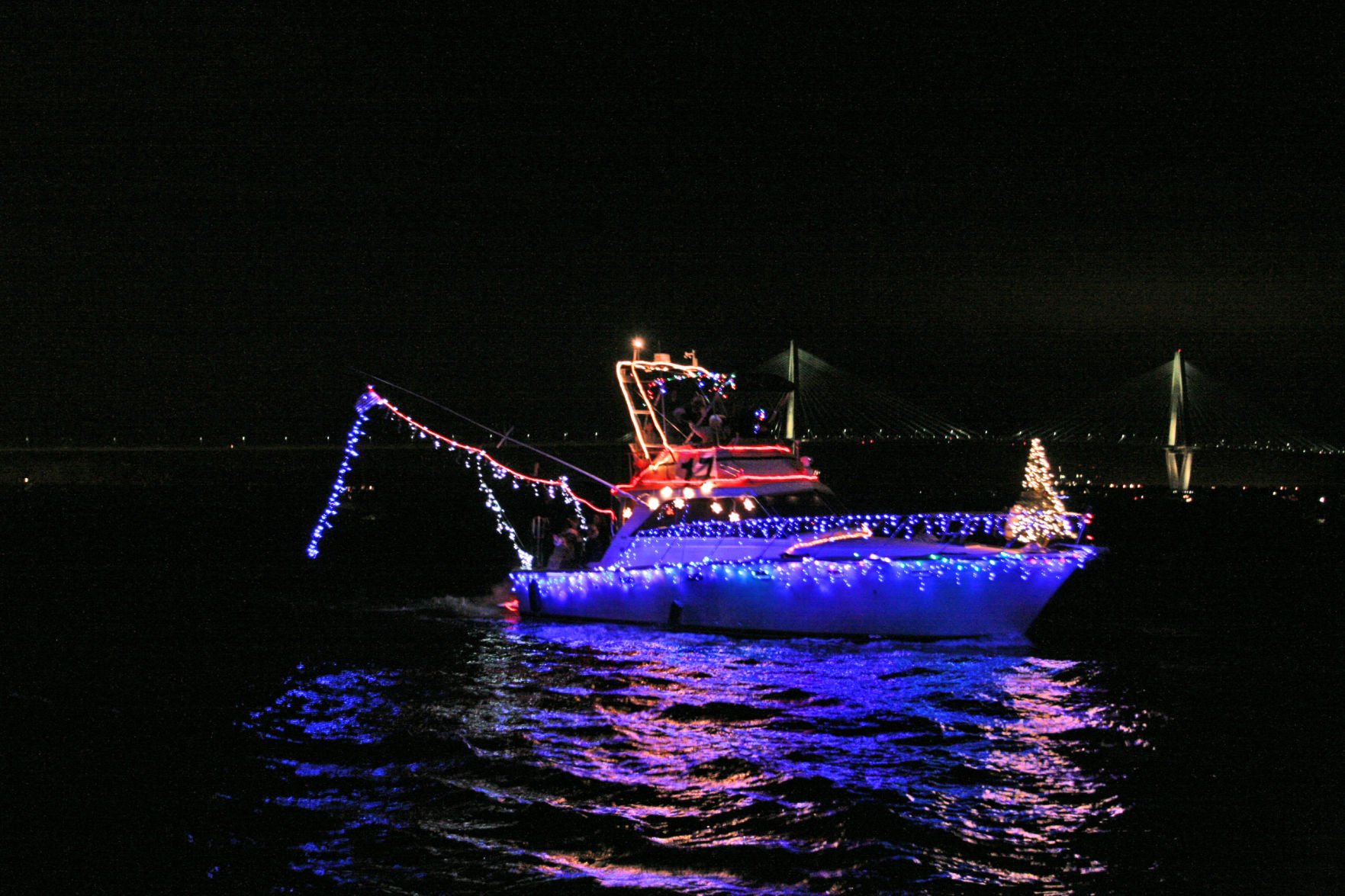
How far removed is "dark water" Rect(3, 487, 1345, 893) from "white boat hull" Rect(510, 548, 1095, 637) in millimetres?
279

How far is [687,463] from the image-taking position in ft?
59.4

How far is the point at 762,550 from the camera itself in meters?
16.6

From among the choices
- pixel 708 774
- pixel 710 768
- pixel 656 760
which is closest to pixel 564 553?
pixel 656 760

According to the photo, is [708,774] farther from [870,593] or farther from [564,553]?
[564,553]

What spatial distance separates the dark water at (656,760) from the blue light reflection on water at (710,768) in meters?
0.04

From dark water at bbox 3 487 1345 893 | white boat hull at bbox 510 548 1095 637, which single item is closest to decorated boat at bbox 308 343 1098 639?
white boat hull at bbox 510 548 1095 637

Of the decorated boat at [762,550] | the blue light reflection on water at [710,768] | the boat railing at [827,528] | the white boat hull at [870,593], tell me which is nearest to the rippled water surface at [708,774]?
the blue light reflection on water at [710,768]

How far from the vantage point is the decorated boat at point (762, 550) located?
49.8 feet

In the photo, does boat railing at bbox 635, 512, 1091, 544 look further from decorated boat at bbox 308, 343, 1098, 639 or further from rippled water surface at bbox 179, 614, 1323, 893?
rippled water surface at bbox 179, 614, 1323, 893

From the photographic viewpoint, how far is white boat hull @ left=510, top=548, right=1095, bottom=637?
49.3 feet

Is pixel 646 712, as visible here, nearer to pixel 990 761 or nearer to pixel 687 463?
pixel 990 761

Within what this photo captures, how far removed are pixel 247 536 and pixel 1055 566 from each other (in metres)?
41.4

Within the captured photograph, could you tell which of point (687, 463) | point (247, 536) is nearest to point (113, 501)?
point (247, 536)

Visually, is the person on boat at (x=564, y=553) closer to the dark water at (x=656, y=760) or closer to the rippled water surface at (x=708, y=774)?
the dark water at (x=656, y=760)
